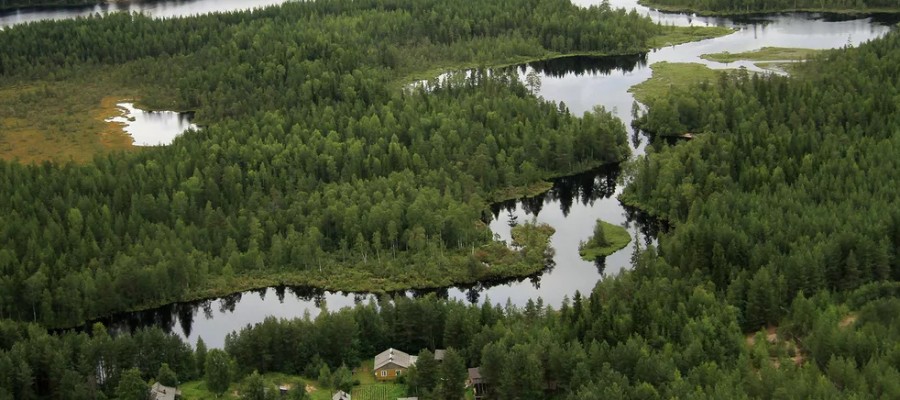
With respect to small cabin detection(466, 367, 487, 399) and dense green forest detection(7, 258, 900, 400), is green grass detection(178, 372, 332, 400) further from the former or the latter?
small cabin detection(466, 367, 487, 399)

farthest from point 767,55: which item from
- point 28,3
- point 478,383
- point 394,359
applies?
point 28,3

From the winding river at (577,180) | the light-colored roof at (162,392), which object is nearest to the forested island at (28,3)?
the winding river at (577,180)

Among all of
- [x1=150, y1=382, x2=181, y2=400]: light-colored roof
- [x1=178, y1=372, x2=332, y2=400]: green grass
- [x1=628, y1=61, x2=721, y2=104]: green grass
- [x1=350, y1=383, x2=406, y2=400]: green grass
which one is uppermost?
[x1=628, y1=61, x2=721, y2=104]: green grass

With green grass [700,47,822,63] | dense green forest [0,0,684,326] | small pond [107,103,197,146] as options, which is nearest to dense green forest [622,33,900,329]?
dense green forest [0,0,684,326]

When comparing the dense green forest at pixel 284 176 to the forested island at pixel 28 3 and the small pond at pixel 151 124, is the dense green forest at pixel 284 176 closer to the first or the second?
the small pond at pixel 151 124

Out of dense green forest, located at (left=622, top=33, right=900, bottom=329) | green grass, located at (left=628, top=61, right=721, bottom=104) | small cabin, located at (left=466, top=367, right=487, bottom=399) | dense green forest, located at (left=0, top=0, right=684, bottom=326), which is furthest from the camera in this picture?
green grass, located at (left=628, top=61, right=721, bottom=104)

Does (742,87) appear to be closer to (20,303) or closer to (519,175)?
(519,175)
